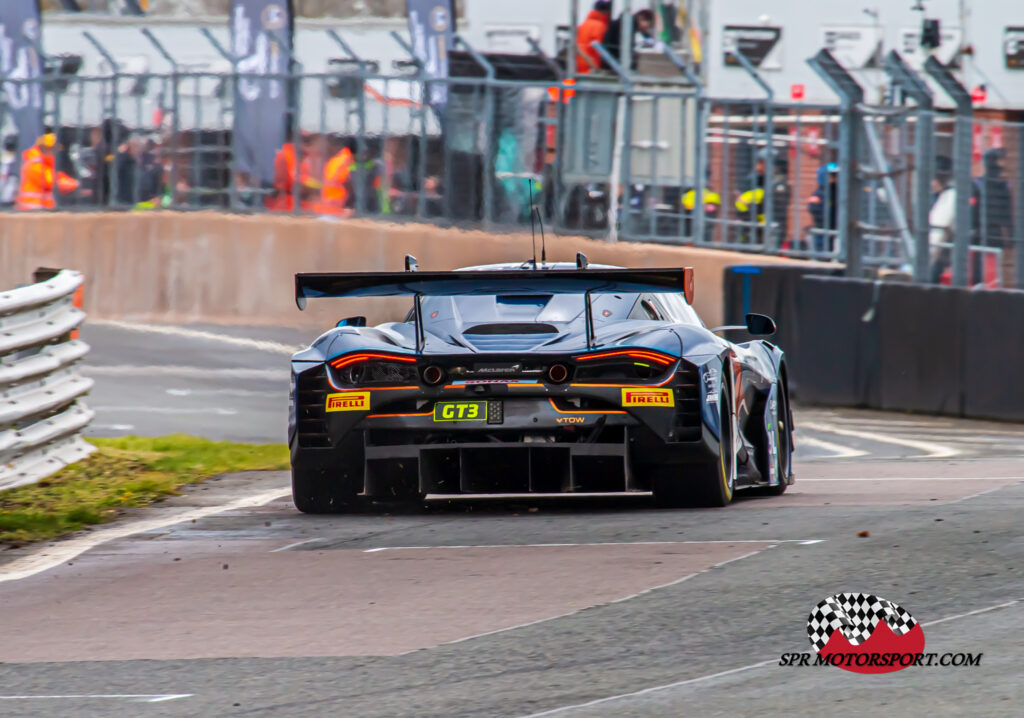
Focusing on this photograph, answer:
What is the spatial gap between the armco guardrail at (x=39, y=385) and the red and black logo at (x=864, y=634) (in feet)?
18.1

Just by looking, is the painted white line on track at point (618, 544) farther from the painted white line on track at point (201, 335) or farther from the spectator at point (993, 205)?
the painted white line on track at point (201, 335)

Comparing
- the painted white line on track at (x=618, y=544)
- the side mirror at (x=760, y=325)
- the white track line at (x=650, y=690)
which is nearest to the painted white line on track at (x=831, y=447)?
the side mirror at (x=760, y=325)

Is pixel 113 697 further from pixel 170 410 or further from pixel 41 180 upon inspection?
pixel 41 180

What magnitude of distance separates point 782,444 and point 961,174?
7.91 metres

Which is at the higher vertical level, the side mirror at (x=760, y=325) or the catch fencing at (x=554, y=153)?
the catch fencing at (x=554, y=153)

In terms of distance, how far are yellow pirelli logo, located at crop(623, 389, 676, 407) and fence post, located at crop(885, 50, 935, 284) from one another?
1004cm

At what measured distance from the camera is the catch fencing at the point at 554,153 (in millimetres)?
19062

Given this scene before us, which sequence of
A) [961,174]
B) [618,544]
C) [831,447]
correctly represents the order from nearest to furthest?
[618,544], [831,447], [961,174]

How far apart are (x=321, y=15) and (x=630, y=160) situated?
304 inches

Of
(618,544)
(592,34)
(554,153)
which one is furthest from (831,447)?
(592,34)

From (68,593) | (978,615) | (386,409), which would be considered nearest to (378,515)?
(386,409)

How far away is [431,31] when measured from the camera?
26703 millimetres

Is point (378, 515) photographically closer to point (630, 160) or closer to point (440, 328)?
point (440, 328)

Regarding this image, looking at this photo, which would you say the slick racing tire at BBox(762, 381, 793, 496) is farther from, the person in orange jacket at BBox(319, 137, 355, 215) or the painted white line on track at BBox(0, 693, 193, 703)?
the person in orange jacket at BBox(319, 137, 355, 215)
